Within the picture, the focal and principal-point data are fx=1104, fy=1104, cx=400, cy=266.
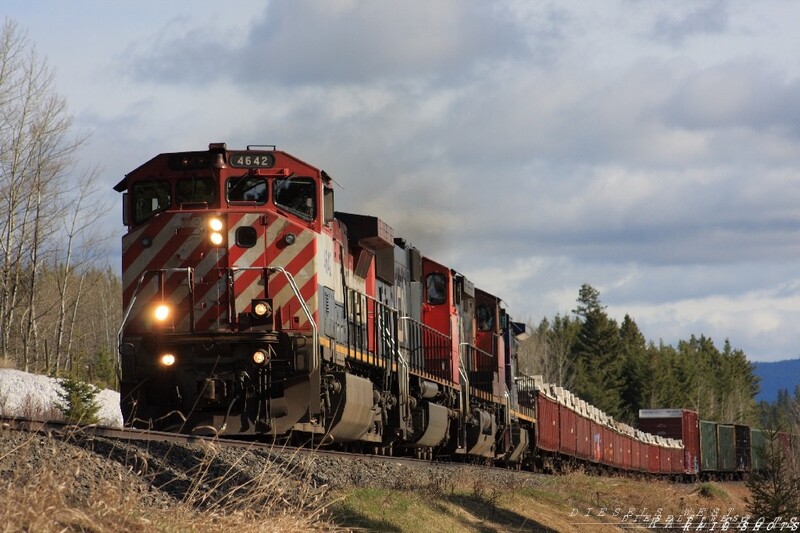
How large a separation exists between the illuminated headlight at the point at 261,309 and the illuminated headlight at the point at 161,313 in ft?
4.12

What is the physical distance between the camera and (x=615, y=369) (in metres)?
111

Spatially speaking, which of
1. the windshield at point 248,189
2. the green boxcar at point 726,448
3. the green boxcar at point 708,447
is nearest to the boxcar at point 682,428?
the green boxcar at point 708,447

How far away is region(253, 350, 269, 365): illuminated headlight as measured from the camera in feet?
48.8

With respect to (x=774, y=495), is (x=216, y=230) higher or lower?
higher

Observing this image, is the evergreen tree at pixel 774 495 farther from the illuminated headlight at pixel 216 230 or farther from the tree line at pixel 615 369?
the tree line at pixel 615 369

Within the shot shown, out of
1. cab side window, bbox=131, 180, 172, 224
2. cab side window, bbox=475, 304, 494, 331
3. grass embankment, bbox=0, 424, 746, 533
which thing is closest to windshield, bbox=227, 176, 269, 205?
cab side window, bbox=131, 180, 172, 224

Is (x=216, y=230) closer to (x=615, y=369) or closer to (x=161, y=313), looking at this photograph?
(x=161, y=313)

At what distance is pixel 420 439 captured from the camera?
20797mm

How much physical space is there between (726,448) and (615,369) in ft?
165

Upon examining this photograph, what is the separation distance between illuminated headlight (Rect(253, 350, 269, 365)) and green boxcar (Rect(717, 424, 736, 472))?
4768 cm

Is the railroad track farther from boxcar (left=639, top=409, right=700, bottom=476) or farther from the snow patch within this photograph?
boxcar (left=639, top=409, right=700, bottom=476)

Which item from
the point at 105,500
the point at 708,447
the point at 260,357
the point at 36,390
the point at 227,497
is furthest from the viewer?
the point at 708,447

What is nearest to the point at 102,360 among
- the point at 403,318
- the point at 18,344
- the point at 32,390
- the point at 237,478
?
the point at 18,344

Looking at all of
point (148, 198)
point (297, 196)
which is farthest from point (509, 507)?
point (148, 198)
